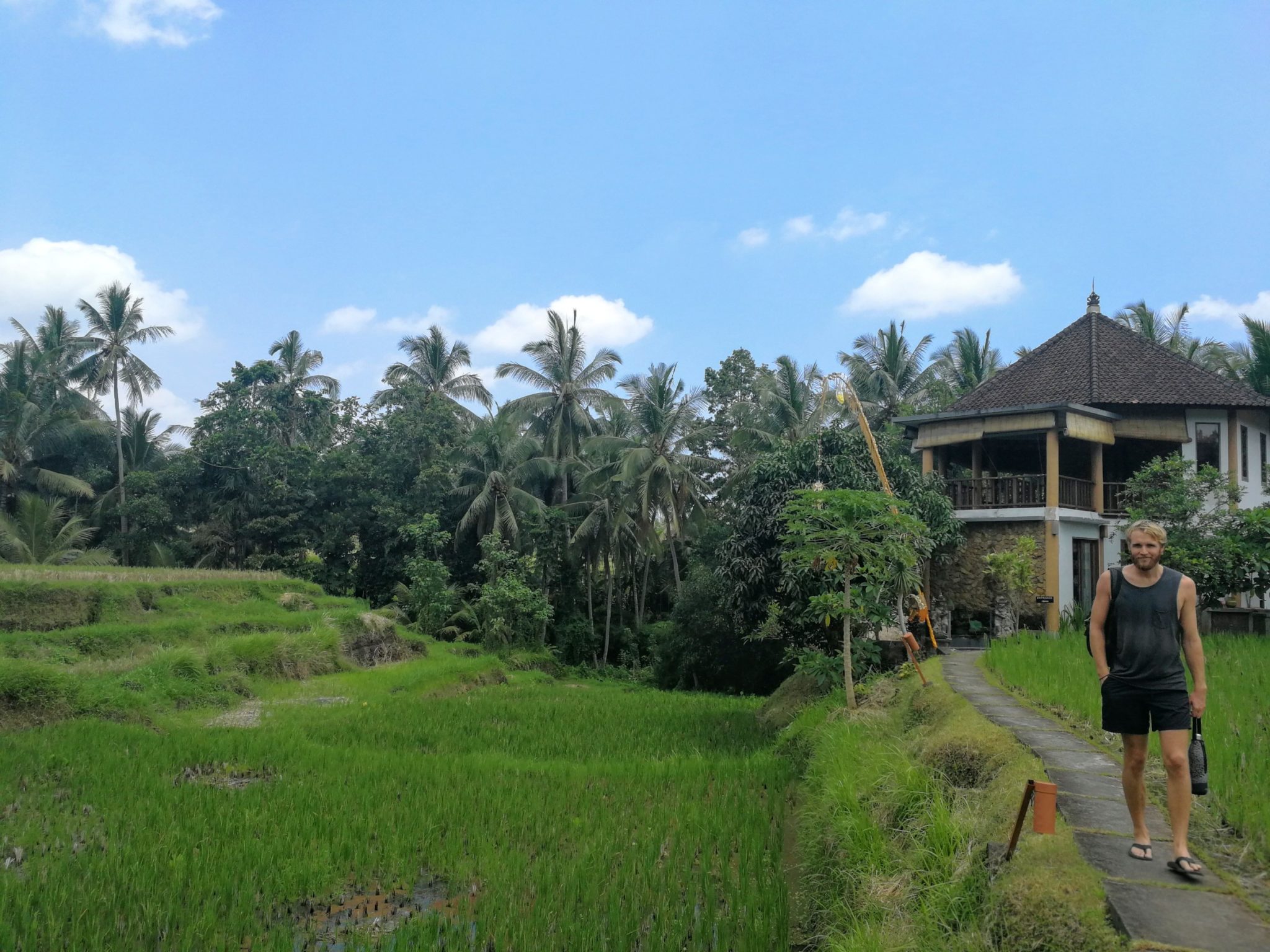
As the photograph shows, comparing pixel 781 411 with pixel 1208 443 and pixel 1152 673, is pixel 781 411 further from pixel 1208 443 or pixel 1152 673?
pixel 1152 673

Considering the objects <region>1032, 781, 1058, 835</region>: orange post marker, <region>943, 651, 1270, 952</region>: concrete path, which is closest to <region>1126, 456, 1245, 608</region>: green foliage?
<region>943, 651, 1270, 952</region>: concrete path

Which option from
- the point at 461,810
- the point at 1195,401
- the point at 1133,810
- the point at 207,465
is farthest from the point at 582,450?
the point at 1133,810

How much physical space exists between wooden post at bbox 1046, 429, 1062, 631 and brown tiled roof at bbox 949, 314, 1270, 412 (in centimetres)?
115

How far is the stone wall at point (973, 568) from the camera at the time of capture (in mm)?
17016

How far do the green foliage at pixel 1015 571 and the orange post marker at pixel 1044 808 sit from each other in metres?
12.0

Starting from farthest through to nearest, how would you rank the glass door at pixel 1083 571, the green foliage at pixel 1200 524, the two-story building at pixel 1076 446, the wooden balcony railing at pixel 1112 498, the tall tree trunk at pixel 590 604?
1. the tall tree trunk at pixel 590 604
2. the wooden balcony railing at pixel 1112 498
3. the glass door at pixel 1083 571
4. the two-story building at pixel 1076 446
5. the green foliage at pixel 1200 524

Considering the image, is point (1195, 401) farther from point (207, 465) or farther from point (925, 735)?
point (207, 465)

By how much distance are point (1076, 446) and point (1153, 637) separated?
54.2 ft

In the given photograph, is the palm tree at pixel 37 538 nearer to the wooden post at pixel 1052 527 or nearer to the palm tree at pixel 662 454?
the palm tree at pixel 662 454

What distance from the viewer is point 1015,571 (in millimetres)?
15344

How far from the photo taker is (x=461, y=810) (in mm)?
7617

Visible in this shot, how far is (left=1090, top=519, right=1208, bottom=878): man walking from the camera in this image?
387cm

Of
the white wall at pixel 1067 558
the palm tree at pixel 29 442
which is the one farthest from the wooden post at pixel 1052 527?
the palm tree at pixel 29 442

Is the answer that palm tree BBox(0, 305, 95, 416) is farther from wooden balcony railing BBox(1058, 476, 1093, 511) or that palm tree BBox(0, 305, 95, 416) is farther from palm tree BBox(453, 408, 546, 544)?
wooden balcony railing BBox(1058, 476, 1093, 511)
